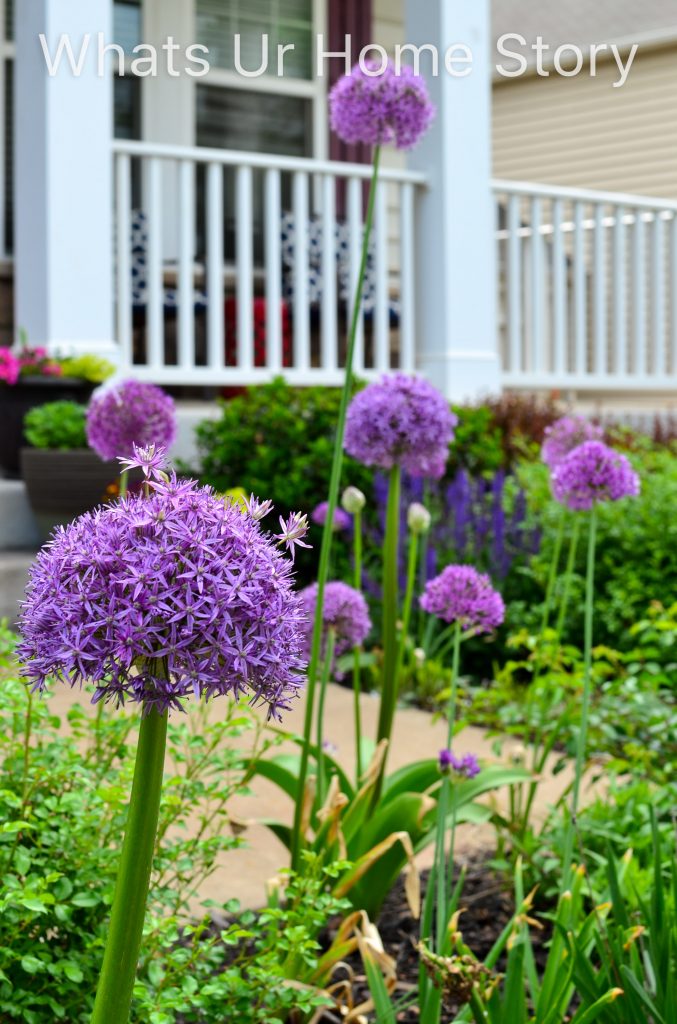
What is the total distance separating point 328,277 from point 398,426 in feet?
15.6

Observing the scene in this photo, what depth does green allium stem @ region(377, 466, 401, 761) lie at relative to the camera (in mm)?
2123

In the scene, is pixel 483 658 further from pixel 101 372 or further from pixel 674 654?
pixel 101 372

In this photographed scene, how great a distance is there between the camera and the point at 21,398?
18.5 feet

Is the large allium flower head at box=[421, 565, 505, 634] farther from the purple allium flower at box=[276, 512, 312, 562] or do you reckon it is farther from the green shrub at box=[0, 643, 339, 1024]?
the purple allium flower at box=[276, 512, 312, 562]

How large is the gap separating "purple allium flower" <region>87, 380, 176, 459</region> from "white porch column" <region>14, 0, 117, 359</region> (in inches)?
139

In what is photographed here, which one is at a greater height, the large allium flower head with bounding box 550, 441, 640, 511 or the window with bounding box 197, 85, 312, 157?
the window with bounding box 197, 85, 312, 157

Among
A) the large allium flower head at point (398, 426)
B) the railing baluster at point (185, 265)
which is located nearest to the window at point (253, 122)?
the railing baluster at point (185, 265)

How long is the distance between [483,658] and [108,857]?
3.38m

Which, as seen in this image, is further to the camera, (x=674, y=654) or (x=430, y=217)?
(x=430, y=217)

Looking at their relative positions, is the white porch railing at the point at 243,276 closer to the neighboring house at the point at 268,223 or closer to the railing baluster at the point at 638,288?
the neighboring house at the point at 268,223

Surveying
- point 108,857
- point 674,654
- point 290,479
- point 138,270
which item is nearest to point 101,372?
point 290,479

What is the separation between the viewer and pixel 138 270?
772 cm

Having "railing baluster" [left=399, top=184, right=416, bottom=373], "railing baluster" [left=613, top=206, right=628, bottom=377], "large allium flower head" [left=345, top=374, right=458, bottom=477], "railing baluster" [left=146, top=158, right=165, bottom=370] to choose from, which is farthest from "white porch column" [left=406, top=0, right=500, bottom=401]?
"large allium flower head" [left=345, top=374, right=458, bottom=477]

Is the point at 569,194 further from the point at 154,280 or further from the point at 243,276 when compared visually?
the point at 154,280
